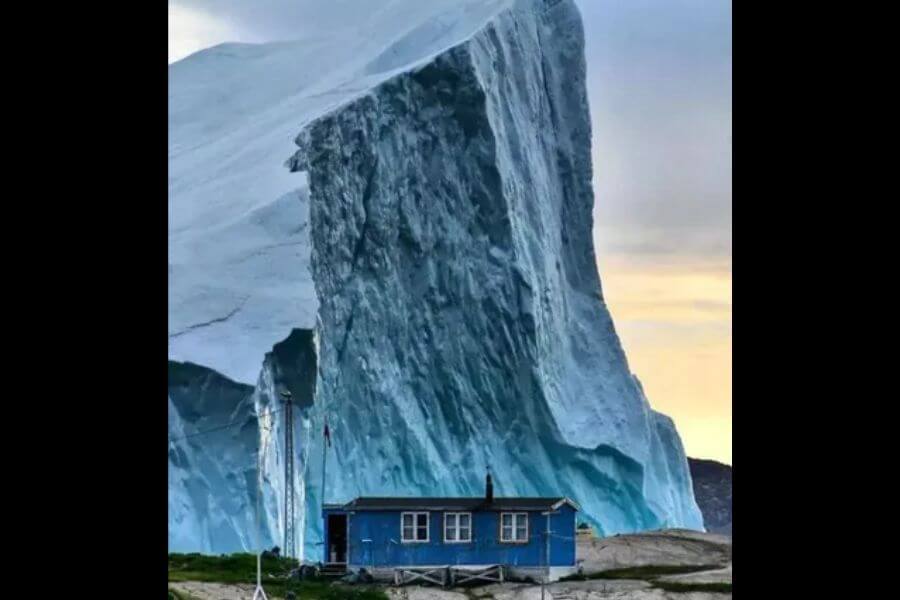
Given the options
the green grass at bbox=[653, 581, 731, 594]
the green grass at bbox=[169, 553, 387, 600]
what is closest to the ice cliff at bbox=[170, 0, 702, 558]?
the green grass at bbox=[169, 553, 387, 600]

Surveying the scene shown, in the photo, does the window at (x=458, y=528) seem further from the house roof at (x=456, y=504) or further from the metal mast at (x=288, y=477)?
the metal mast at (x=288, y=477)

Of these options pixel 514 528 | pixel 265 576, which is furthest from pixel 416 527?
pixel 265 576

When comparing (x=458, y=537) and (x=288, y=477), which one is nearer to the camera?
(x=458, y=537)

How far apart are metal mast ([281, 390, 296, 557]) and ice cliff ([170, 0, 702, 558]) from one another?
0.12 metres

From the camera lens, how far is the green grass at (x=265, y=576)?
15.8 m

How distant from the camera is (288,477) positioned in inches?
705

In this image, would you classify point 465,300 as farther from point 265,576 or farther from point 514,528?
point 265,576

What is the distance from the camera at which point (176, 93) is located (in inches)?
1041

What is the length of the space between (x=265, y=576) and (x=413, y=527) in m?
1.49

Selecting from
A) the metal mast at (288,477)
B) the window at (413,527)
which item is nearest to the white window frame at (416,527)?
the window at (413,527)

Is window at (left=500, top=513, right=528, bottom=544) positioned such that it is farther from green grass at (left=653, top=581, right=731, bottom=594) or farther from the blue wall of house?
green grass at (left=653, top=581, right=731, bottom=594)

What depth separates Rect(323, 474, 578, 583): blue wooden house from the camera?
650 inches

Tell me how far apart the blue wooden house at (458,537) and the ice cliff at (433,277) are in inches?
54.2
